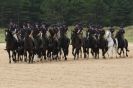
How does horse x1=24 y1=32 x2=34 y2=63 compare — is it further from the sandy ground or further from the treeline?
the treeline

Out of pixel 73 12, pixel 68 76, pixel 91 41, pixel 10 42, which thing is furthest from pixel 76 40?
pixel 73 12

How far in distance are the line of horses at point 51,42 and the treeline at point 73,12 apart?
1971 inches

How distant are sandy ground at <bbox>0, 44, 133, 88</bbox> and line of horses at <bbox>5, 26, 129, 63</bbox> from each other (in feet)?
10.2

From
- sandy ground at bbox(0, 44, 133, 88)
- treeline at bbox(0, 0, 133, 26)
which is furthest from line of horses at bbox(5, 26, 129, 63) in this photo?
treeline at bbox(0, 0, 133, 26)

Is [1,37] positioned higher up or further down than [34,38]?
further down

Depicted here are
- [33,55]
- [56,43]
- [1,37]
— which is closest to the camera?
[33,55]

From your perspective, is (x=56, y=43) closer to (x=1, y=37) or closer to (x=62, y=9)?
(x=1, y=37)

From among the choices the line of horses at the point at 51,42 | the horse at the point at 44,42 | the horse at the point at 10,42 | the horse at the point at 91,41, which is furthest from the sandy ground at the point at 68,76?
the horse at the point at 91,41

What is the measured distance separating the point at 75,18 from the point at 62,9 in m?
3.40

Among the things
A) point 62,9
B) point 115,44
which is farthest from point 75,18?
point 115,44

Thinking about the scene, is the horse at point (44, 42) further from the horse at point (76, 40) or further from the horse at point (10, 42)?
the horse at point (76, 40)

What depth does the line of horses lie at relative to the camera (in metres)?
29.4

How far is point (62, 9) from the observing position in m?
87.9

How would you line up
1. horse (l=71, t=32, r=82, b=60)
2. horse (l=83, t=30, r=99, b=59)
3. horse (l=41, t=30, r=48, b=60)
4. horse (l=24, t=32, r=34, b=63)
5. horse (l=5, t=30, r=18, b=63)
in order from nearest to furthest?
horse (l=5, t=30, r=18, b=63) → horse (l=24, t=32, r=34, b=63) → horse (l=41, t=30, r=48, b=60) → horse (l=71, t=32, r=82, b=60) → horse (l=83, t=30, r=99, b=59)
